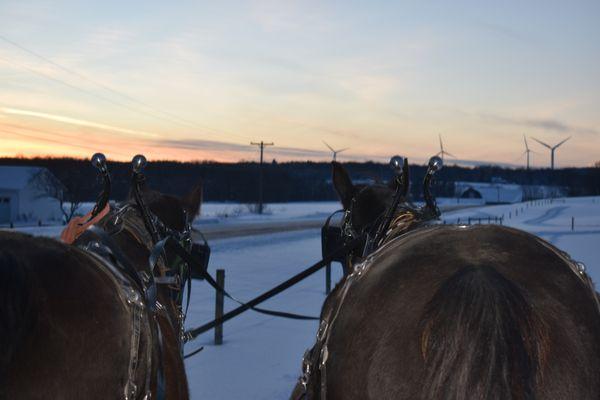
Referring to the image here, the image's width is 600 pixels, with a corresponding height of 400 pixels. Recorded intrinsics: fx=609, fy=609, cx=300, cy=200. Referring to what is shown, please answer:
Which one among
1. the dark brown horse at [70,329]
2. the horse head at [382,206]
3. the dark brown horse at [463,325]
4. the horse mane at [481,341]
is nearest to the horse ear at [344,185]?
the horse head at [382,206]

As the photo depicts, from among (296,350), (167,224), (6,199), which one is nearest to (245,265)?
(296,350)

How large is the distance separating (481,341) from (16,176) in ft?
176

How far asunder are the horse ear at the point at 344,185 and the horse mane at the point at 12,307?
2.77 m

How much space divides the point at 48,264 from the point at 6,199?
170 feet

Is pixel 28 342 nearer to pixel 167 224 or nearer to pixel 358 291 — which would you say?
pixel 358 291

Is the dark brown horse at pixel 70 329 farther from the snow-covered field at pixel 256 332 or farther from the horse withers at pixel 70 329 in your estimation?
the snow-covered field at pixel 256 332

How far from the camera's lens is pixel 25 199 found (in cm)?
4919

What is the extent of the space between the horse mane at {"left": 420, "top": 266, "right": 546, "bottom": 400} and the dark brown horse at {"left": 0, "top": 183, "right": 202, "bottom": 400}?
106 cm

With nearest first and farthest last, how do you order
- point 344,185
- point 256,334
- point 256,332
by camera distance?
1. point 344,185
2. point 256,334
3. point 256,332

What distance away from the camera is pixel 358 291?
2273mm

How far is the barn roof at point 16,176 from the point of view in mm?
48438

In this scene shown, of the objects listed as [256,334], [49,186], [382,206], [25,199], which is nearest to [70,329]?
[382,206]

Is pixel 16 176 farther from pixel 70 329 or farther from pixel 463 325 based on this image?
pixel 463 325

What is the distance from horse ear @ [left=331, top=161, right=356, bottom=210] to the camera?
14.6ft
